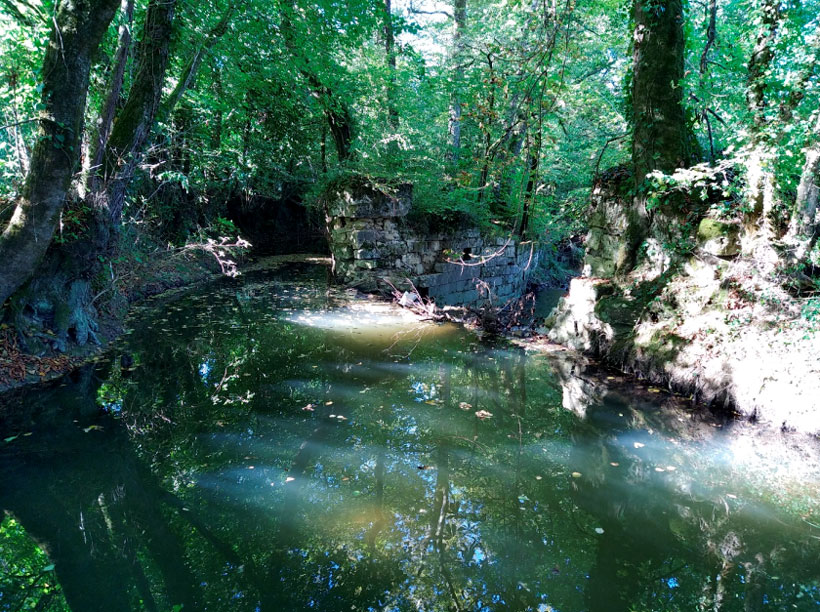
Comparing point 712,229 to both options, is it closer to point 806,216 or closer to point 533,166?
point 806,216

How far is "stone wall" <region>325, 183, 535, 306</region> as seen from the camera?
9.62 metres

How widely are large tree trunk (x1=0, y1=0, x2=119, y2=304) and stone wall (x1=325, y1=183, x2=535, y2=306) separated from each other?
5.47 metres

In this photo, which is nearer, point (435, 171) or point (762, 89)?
point (762, 89)

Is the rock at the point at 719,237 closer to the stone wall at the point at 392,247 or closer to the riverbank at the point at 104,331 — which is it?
the stone wall at the point at 392,247

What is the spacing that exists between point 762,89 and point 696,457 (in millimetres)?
3957

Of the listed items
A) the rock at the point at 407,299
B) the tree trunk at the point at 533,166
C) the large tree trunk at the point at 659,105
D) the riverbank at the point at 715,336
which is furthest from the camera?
the rock at the point at 407,299

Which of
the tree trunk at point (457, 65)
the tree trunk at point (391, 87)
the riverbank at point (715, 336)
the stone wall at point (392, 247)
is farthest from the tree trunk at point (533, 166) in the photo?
the tree trunk at point (391, 87)

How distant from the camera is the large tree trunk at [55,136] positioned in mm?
4242

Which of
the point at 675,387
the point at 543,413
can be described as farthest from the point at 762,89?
the point at 543,413

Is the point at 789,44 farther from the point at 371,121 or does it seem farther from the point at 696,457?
the point at 371,121

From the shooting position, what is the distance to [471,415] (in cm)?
448

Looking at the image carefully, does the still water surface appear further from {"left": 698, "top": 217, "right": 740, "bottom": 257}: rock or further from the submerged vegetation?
{"left": 698, "top": 217, "right": 740, "bottom": 257}: rock

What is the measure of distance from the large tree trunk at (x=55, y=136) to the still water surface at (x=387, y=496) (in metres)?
1.45

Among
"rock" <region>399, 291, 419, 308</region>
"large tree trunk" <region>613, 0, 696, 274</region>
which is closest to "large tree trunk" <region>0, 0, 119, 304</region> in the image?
"rock" <region>399, 291, 419, 308</region>
